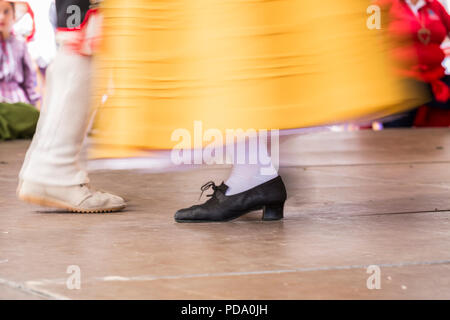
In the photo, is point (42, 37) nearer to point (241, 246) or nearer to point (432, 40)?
point (432, 40)

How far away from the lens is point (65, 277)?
1.65 meters

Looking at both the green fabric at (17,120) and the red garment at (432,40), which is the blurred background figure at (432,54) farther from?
the green fabric at (17,120)

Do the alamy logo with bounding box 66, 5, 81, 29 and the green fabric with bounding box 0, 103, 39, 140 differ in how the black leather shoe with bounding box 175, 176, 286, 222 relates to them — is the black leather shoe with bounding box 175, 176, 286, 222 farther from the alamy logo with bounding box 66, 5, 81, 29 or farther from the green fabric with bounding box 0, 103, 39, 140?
the green fabric with bounding box 0, 103, 39, 140

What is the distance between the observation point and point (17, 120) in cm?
622

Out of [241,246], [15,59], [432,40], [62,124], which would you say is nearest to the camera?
[241,246]

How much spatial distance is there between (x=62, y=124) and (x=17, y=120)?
3.78 metres

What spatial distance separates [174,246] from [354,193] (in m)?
1.16

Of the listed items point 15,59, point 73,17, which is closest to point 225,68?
point 73,17

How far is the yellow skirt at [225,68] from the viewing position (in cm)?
206

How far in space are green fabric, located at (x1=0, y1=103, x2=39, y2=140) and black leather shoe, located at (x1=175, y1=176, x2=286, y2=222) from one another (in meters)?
3.86

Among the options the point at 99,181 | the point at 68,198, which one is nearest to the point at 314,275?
the point at 68,198

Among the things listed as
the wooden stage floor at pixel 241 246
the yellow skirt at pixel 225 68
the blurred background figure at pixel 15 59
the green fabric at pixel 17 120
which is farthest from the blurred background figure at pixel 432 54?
the yellow skirt at pixel 225 68

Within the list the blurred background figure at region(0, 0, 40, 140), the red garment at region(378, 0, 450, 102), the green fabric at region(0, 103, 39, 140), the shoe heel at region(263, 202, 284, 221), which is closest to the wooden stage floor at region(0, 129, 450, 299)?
the shoe heel at region(263, 202, 284, 221)
